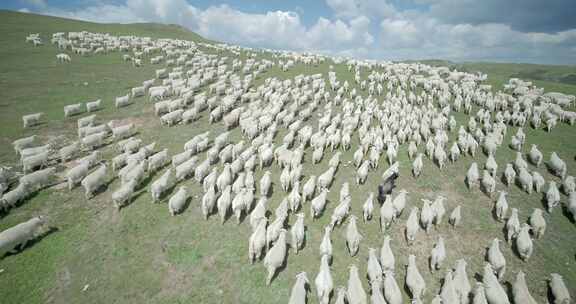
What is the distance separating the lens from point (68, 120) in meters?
27.8

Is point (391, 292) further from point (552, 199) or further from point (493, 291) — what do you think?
point (552, 199)

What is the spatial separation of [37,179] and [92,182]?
12.0 ft

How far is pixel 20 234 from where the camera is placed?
13383 mm

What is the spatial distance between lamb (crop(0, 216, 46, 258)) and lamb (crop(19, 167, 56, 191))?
4.07 m

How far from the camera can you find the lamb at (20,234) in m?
12.9

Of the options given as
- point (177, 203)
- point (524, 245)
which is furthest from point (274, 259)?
point (524, 245)

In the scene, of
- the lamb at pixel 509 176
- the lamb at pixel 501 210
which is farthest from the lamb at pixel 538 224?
the lamb at pixel 509 176

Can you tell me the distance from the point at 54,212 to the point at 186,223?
298 inches

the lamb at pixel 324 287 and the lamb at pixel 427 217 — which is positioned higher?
the lamb at pixel 427 217

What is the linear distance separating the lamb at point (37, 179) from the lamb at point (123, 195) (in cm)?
519

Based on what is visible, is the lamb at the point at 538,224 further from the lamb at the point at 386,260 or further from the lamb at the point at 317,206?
the lamb at the point at 317,206

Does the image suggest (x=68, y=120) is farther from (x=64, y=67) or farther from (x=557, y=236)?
(x=557, y=236)

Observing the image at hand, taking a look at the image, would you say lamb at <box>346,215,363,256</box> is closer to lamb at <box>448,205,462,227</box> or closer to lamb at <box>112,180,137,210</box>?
Result: lamb at <box>448,205,462,227</box>

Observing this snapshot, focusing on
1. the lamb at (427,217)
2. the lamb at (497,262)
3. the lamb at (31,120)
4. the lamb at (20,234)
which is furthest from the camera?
the lamb at (31,120)
